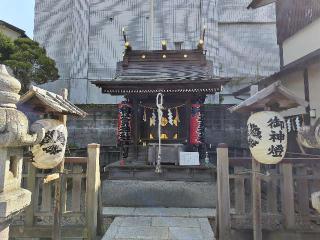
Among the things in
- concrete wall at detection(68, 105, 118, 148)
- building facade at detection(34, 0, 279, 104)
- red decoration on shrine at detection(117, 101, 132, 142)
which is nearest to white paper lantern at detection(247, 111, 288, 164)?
red decoration on shrine at detection(117, 101, 132, 142)

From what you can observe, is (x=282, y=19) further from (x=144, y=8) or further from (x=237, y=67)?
(x=144, y=8)

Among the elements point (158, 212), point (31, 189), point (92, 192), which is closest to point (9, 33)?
point (31, 189)

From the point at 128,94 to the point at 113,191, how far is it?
3.98 meters

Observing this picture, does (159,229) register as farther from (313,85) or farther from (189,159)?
(313,85)

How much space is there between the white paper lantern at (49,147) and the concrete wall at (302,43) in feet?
36.6

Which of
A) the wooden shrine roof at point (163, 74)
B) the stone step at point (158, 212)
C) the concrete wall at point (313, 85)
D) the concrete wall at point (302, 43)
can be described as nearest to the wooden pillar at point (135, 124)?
the wooden shrine roof at point (163, 74)

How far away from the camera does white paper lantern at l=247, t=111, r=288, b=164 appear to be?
520 cm

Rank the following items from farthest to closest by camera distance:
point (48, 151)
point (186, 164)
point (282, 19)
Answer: point (282, 19), point (186, 164), point (48, 151)

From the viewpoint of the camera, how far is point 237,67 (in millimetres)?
23719

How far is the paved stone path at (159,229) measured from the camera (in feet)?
20.8

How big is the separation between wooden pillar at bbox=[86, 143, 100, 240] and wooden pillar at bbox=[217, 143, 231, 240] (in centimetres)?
280

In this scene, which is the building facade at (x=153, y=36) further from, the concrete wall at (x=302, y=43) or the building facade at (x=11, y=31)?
the concrete wall at (x=302, y=43)

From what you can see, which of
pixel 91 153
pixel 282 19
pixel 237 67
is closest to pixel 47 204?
pixel 91 153

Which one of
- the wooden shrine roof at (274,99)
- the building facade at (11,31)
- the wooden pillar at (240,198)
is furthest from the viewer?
the building facade at (11,31)
